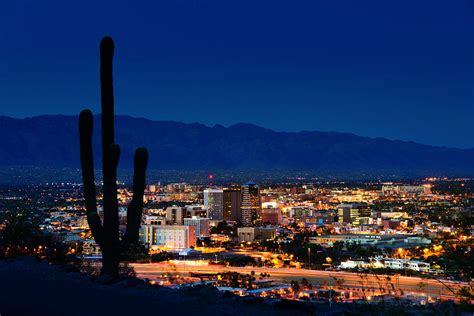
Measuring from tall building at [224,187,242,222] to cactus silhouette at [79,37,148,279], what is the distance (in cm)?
6946

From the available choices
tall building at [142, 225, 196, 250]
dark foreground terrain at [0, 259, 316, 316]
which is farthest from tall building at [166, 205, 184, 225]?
dark foreground terrain at [0, 259, 316, 316]

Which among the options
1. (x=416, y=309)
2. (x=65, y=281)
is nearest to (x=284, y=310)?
(x=416, y=309)

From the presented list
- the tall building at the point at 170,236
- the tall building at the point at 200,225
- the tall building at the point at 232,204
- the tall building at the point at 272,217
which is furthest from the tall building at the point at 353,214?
the tall building at the point at 170,236

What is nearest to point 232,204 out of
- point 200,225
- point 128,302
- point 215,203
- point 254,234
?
point 215,203

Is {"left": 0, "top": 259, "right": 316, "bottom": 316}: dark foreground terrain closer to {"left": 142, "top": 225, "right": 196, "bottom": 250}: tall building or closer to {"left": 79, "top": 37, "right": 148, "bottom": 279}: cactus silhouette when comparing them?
{"left": 79, "top": 37, "right": 148, "bottom": 279}: cactus silhouette

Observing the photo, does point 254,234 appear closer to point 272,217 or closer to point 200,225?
point 200,225

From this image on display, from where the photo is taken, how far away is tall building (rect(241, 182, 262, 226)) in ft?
267

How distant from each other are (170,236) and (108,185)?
1591 inches

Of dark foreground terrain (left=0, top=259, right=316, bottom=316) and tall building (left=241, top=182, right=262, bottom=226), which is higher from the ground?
tall building (left=241, top=182, right=262, bottom=226)

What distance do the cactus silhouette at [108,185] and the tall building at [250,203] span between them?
66.0 m

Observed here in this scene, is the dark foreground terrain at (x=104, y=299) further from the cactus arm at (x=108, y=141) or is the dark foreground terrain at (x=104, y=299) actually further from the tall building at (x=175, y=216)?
the tall building at (x=175, y=216)

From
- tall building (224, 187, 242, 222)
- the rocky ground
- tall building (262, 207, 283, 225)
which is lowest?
the rocky ground

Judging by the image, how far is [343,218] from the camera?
79938 mm

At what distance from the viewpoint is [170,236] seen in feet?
179
